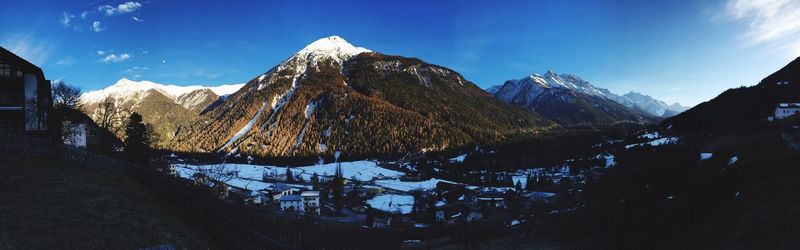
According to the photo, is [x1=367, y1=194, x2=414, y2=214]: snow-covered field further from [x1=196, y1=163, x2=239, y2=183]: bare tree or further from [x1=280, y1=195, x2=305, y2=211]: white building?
[x1=196, y1=163, x2=239, y2=183]: bare tree

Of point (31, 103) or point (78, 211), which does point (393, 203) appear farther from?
point (78, 211)

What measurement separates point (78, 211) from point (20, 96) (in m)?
29.1

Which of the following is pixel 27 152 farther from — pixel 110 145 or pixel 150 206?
pixel 110 145

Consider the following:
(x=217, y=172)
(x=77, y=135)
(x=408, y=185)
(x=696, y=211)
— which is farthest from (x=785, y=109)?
(x=77, y=135)

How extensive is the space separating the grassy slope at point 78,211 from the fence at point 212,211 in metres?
0.86

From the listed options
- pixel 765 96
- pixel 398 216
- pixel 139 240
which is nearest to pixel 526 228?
pixel 398 216

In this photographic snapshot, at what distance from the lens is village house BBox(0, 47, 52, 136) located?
38.2m

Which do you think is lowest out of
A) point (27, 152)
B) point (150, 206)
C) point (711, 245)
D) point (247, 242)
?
point (711, 245)

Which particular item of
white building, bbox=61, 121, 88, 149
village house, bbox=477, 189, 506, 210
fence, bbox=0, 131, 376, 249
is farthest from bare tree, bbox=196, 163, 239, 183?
village house, bbox=477, 189, 506, 210

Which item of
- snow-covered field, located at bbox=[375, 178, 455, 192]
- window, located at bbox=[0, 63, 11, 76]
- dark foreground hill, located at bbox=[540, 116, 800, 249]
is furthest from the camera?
snow-covered field, located at bbox=[375, 178, 455, 192]

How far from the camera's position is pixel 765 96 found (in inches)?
6767

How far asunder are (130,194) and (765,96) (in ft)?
715

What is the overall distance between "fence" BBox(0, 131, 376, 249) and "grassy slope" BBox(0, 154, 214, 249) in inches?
33.8

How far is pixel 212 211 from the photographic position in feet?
72.6
